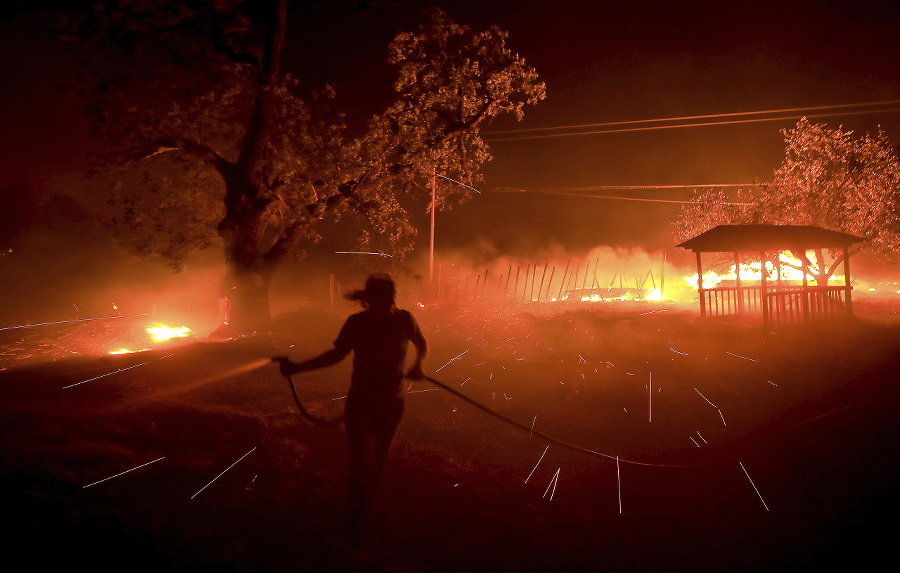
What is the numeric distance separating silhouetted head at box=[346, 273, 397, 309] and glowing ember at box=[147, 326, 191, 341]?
56.1 feet

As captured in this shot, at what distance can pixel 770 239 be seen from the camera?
17.0 meters

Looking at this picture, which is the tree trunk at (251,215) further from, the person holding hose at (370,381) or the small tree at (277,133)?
the person holding hose at (370,381)

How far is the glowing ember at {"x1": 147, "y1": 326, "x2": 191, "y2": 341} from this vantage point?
18.3 meters

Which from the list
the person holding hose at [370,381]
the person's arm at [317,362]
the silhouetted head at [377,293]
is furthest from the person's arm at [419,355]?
the person's arm at [317,362]

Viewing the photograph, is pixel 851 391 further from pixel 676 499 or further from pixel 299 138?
pixel 299 138

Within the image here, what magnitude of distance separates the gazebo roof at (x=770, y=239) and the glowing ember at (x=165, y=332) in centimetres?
1890

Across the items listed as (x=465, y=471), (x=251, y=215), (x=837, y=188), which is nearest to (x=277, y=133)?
(x=251, y=215)

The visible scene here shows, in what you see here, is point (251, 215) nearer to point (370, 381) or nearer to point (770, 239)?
point (370, 381)

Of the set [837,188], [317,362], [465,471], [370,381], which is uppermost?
[837,188]

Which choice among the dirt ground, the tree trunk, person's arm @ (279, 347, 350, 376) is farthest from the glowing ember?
person's arm @ (279, 347, 350, 376)

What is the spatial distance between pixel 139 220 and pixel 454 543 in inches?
702

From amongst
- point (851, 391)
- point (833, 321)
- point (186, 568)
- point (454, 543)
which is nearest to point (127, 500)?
point (186, 568)

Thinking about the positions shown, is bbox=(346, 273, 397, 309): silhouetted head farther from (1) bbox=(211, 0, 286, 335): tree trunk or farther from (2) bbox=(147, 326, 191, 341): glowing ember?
(2) bbox=(147, 326, 191, 341): glowing ember

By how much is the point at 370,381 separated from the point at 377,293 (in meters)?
0.71
